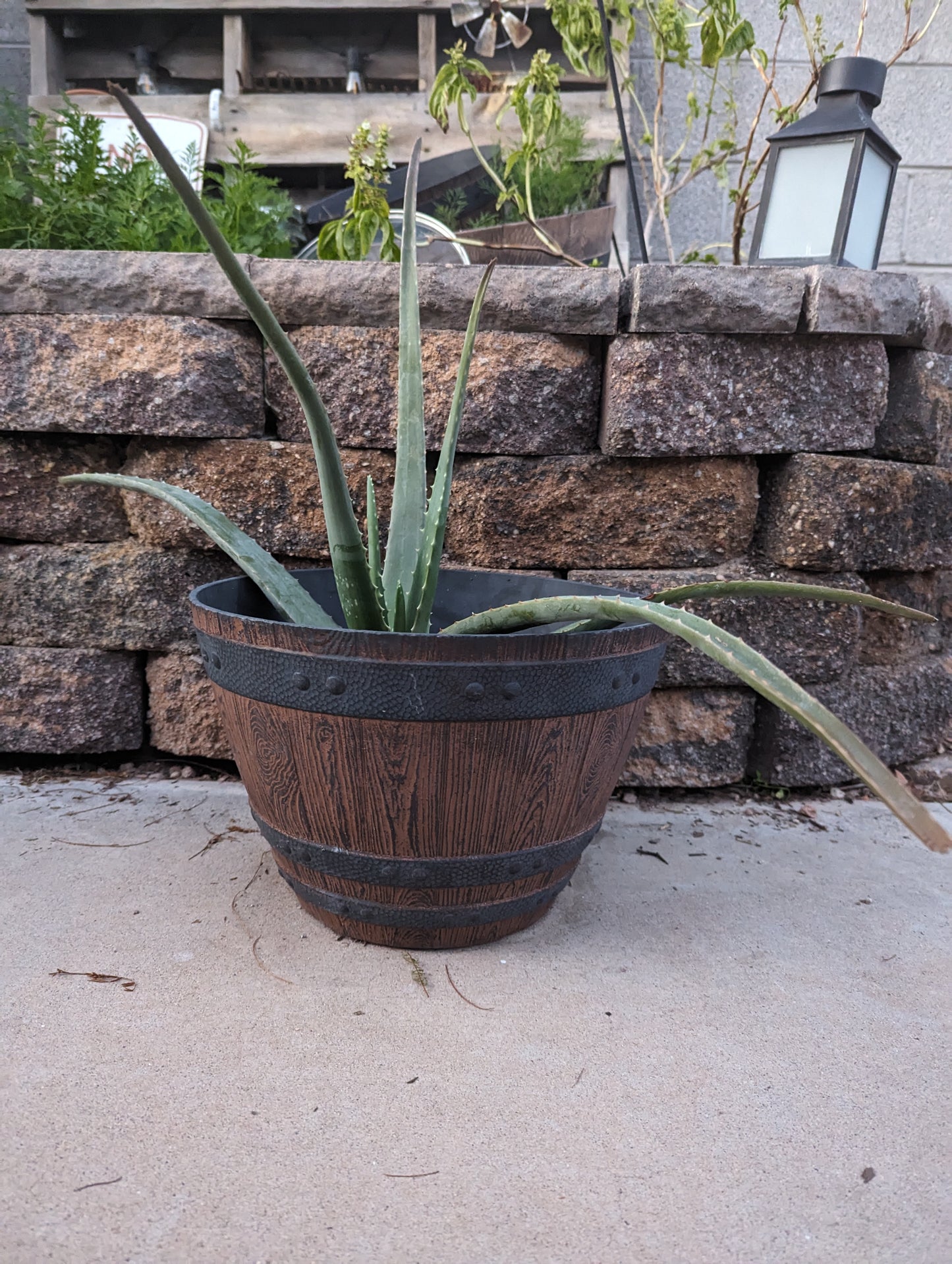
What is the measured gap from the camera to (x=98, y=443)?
154cm

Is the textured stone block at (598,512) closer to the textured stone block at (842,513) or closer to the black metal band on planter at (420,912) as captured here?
the textured stone block at (842,513)

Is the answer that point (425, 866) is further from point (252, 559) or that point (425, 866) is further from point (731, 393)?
point (731, 393)

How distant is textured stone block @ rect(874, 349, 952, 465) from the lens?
5.24 ft

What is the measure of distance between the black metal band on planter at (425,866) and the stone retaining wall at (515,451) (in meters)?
0.61

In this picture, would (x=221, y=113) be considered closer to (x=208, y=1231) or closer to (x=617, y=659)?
(x=617, y=659)

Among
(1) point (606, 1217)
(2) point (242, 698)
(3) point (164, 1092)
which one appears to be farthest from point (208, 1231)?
(2) point (242, 698)

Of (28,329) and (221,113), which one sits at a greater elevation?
(221,113)

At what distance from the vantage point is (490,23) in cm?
210

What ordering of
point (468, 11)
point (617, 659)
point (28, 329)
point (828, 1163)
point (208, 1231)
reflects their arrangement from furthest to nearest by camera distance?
1. point (468, 11)
2. point (28, 329)
3. point (617, 659)
4. point (828, 1163)
5. point (208, 1231)

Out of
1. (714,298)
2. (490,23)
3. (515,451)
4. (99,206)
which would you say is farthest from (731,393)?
(490,23)

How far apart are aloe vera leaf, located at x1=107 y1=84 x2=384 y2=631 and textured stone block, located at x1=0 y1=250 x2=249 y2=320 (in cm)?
54

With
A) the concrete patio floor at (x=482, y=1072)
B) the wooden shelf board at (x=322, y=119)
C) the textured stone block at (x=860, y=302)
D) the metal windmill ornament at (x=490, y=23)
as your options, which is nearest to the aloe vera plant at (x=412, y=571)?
the concrete patio floor at (x=482, y=1072)

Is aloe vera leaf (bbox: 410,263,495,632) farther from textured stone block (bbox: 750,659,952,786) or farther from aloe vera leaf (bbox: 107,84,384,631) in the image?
textured stone block (bbox: 750,659,952,786)

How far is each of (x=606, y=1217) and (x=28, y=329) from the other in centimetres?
154
